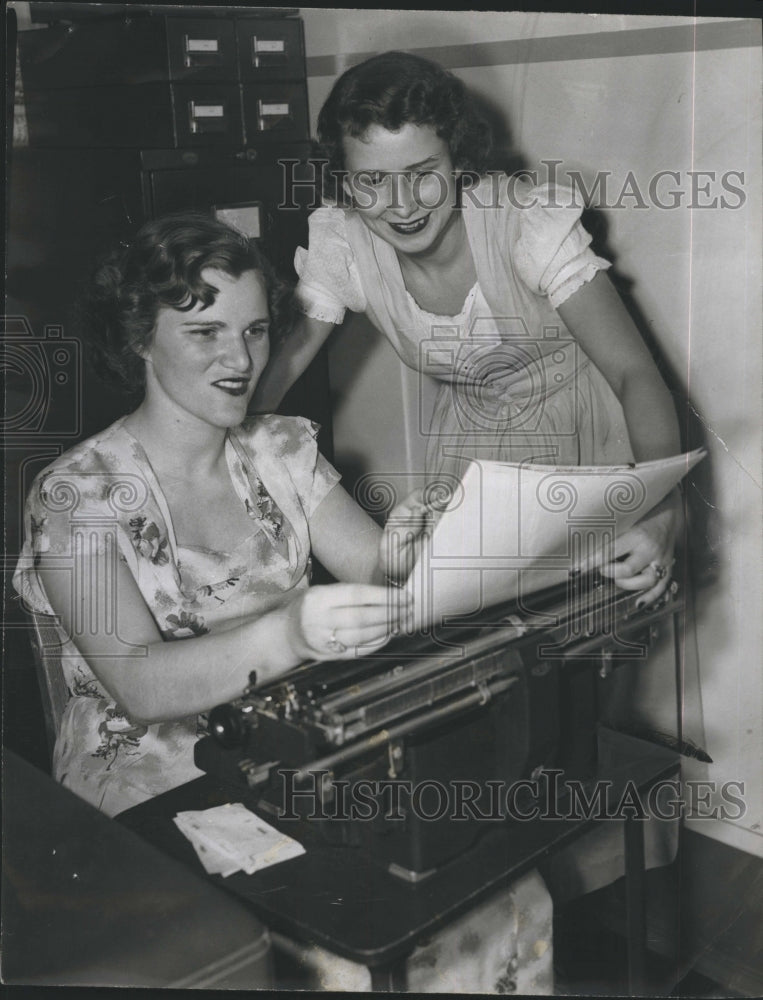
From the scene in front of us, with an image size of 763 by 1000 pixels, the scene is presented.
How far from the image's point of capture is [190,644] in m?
1.54

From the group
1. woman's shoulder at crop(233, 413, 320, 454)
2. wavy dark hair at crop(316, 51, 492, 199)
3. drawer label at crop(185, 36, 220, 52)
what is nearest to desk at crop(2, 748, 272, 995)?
woman's shoulder at crop(233, 413, 320, 454)

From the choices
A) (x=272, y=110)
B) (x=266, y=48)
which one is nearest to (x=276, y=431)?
(x=272, y=110)

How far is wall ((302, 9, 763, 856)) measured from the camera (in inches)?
64.0

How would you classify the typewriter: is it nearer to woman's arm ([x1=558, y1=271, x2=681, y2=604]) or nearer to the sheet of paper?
the sheet of paper

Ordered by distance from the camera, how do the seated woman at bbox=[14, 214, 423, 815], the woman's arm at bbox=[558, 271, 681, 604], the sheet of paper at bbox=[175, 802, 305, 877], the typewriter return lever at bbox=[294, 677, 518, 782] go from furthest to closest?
the woman's arm at bbox=[558, 271, 681, 604], the seated woman at bbox=[14, 214, 423, 815], the sheet of paper at bbox=[175, 802, 305, 877], the typewriter return lever at bbox=[294, 677, 518, 782]

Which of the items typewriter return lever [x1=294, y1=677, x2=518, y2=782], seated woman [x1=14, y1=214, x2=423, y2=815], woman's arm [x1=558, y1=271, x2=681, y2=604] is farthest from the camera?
woman's arm [x1=558, y1=271, x2=681, y2=604]

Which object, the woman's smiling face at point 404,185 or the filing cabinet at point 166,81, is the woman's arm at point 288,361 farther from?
the filing cabinet at point 166,81

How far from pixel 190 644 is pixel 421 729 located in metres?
0.40

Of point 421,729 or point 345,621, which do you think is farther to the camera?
point 345,621

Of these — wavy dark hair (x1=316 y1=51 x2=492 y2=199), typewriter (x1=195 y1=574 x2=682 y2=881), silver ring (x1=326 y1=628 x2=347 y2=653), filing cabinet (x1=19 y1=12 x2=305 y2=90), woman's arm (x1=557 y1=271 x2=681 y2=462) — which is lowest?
typewriter (x1=195 y1=574 x2=682 y2=881)

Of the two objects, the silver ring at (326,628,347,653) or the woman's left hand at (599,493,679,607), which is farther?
the woman's left hand at (599,493,679,607)

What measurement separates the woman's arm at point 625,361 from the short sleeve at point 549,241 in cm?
4

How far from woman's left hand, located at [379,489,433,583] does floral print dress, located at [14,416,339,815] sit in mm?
128

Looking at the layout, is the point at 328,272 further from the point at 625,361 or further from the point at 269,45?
the point at 625,361
